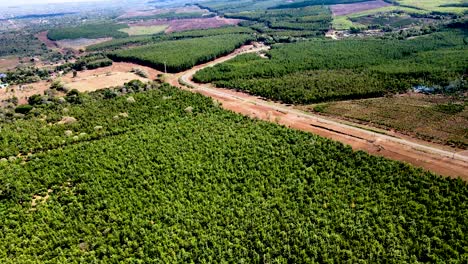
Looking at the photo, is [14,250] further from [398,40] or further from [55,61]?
[398,40]

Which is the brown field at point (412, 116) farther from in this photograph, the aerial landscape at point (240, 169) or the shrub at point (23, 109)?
A: the shrub at point (23, 109)

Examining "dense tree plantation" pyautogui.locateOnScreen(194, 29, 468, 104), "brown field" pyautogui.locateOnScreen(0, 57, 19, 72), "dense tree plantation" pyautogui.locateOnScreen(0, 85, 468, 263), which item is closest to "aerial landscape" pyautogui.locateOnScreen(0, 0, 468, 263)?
"dense tree plantation" pyautogui.locateOnScreen(0, 85, 468, 263)

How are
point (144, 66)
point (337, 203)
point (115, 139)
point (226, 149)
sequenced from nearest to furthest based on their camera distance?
point (337, 203)
point (226, 149)
point (115, 139)
point (144, 66)

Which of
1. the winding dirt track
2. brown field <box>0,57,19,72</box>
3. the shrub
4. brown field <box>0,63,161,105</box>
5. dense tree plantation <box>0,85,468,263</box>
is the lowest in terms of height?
dense tree plantation <box>0,85,468,263</box>

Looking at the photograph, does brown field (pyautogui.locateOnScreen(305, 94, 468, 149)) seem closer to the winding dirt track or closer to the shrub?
the winding dirt track

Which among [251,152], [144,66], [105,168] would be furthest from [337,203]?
[144,66]

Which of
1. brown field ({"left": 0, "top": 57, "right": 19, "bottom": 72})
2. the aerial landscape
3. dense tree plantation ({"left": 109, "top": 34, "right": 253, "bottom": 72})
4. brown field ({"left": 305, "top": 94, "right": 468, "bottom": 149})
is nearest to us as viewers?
the aerial landscape

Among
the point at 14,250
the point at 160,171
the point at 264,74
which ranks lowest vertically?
the point at 14,250
